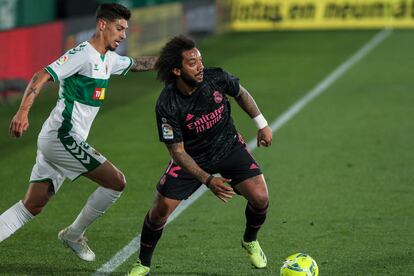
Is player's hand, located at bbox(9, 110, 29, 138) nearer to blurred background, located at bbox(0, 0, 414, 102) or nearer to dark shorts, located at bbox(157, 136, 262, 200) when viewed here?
dark shorts, located at bbox(157, 136, 262, 200)

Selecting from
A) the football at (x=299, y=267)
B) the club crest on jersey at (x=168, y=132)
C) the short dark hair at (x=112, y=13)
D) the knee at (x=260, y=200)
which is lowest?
the football at (x=299, y=267)

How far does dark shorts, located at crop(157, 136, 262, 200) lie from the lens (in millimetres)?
8453

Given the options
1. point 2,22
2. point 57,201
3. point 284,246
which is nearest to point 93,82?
point 284,246

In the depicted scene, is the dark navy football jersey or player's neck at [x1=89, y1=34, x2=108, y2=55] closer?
the dark navy football jersey

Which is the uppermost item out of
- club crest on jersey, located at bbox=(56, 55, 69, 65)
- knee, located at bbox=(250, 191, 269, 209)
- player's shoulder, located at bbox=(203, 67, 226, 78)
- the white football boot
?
club crest on jersey, located at bbox=(56, 55, 69, 65)

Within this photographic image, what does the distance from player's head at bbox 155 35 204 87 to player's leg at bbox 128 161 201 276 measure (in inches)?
28.7

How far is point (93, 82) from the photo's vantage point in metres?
8.70

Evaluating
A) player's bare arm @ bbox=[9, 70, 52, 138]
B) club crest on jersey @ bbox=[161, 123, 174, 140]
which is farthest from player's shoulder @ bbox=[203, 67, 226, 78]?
player's bare arm @ bbox=[9, 70, 52, 138]

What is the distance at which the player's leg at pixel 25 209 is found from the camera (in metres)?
8.73

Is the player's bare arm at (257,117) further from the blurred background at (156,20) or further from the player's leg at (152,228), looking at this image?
the blurred background at (156,20)

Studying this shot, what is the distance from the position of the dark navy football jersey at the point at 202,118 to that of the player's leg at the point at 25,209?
3.99 feet

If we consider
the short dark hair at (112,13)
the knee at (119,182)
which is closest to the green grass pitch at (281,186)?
the knee at (119,182)

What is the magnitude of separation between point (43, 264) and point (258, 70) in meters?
15.0

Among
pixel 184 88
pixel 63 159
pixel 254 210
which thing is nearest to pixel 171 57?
pixel 184 88
